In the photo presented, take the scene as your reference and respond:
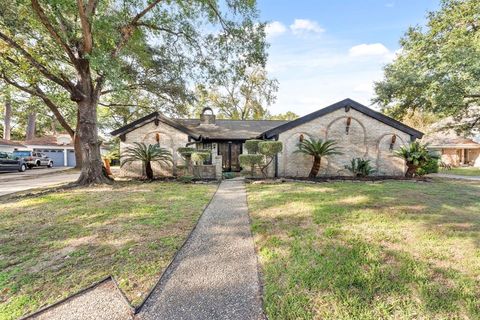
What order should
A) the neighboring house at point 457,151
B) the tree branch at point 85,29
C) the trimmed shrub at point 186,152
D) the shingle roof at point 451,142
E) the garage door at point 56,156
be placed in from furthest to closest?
1. the garage door at point 56,156
2. the neighboring house at point 457,151
3. the shingle roof at point 451,142
4. the trimmed shrub at point 186,152
5. the tree branch at point 85,29

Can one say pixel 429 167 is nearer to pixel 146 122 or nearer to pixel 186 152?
pixel 186 152

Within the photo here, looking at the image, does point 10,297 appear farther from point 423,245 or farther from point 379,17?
point 379,17

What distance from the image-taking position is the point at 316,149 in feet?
37.8

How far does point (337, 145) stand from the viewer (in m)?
12.8

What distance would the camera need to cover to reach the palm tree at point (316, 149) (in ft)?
37.8

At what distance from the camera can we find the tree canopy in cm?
1341

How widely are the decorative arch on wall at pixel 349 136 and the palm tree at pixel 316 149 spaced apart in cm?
67

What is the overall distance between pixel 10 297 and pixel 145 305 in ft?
5.77

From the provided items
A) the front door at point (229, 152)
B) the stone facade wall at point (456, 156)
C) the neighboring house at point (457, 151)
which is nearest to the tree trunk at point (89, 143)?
the front door at point (229, 152)

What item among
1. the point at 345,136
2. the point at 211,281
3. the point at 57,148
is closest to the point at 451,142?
the point at 345,136

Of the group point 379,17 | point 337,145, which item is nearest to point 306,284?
point 337,145

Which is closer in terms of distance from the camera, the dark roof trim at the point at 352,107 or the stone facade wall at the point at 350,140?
the dark roof trim at the point at 352,107

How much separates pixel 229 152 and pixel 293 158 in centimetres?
512

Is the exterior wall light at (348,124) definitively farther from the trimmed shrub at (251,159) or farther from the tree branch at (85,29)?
the tree branch at (85,29)
